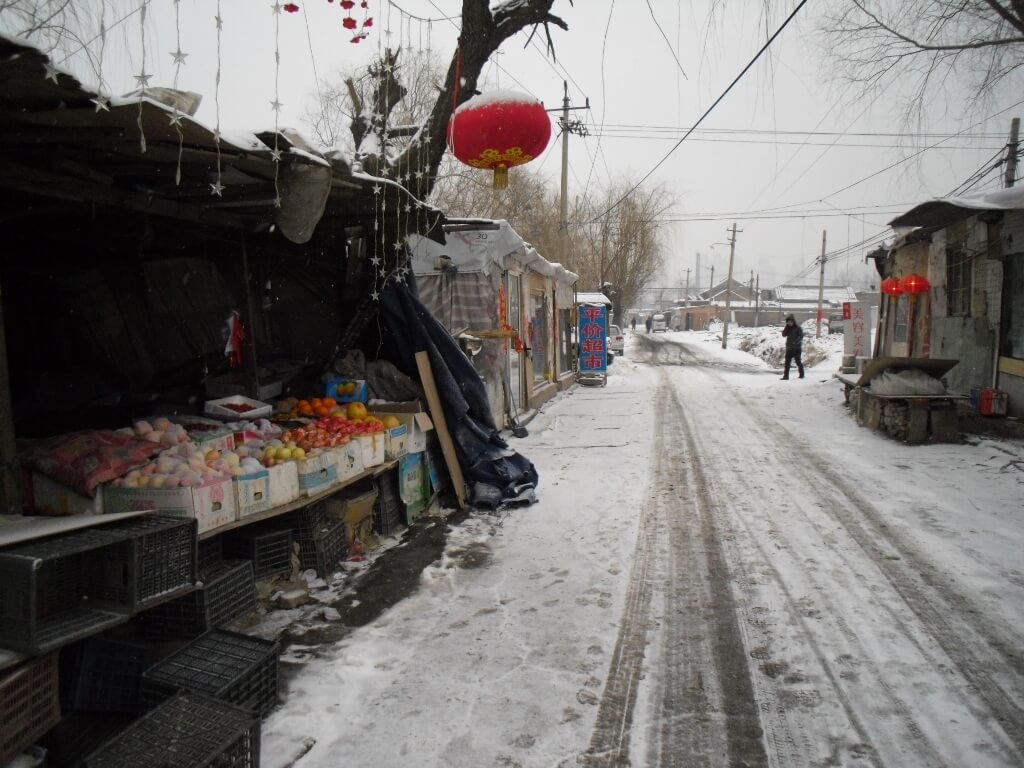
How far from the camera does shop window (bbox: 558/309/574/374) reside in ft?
61.5

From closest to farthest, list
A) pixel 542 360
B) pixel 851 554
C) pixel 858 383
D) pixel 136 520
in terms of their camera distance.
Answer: pixel 136 520 → pixel 851 554 → pixel 858 383 → pixel 542 360

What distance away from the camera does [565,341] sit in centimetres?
1964

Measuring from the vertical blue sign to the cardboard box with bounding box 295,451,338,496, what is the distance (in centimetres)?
1497

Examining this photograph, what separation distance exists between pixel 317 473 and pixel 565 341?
1540 centimetres

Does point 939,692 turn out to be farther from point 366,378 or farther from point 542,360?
point 542,360

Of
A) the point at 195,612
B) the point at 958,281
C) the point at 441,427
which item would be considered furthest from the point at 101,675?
the point at 958,281

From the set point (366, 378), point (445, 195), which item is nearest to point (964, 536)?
point (366, 378)

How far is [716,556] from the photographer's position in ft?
17.2

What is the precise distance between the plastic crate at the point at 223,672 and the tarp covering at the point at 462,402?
357cm

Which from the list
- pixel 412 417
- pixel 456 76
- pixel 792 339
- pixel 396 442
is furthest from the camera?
pixel 792 339

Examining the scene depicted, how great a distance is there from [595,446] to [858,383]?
5.51 m

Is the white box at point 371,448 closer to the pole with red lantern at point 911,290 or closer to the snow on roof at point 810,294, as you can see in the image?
the pole with red lantern at point 911,290

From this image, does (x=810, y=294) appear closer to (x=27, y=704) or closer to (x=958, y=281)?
(x=958, y=281)

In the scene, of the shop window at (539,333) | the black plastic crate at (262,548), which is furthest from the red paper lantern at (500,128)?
the shop window at (539,333)
